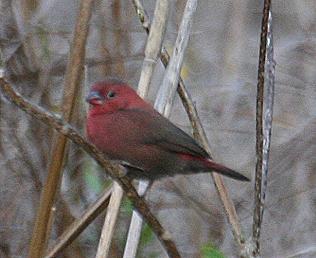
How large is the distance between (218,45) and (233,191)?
2.29 ft

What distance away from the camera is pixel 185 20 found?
2623 millimetres

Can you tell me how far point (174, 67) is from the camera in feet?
8.32

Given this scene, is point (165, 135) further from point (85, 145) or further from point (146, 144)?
point (85, 145)

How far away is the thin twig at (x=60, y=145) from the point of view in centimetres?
271

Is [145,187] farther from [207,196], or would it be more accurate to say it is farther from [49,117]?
[207,196]

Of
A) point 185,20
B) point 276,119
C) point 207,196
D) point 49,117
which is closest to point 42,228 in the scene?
point 185,20

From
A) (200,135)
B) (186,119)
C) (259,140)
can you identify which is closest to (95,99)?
(200,135)

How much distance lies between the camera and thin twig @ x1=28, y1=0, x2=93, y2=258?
2.71m

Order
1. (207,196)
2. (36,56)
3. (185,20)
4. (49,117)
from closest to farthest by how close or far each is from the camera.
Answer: (49,117)
(185,20)
(36,56)
(207,196)

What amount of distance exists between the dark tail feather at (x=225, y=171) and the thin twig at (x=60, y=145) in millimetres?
473

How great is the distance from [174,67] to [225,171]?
0.33 meters

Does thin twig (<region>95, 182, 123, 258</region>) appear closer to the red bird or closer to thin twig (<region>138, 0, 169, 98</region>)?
the red bird

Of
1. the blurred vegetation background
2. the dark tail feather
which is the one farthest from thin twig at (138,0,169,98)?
the blurred vegetation background

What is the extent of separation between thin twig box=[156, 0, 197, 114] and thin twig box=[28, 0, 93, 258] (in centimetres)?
30
